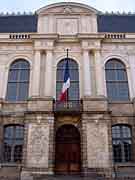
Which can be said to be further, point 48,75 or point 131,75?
point 131,75

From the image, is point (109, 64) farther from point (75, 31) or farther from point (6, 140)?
point (6, 140)

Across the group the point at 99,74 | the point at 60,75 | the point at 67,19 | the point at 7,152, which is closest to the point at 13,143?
the point at 7,152

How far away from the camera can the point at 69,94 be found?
1630 centimetres

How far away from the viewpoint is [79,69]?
17.0 metres

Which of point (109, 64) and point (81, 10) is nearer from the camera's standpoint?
point (109, 64)

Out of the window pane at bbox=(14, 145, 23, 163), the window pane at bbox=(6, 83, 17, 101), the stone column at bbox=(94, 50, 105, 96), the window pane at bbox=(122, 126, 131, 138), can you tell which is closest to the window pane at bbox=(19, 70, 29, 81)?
the window pane at bbox=(6, 83, 17, 101)

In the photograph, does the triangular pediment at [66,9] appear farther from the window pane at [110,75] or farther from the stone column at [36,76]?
the window pane at [110,75]

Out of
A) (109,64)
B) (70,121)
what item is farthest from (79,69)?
(70,121)

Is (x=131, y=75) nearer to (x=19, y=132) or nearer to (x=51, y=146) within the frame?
(x=51, y=146)

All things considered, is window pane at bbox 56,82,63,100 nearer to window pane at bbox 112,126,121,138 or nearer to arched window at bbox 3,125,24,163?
arched window at bbox 3,125,24,163

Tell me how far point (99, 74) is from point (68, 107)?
3.40 m

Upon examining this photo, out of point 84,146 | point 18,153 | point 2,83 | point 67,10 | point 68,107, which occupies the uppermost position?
point 67,10

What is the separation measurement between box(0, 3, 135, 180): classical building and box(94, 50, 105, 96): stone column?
0.23 ft

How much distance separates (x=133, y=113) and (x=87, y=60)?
487 cm
